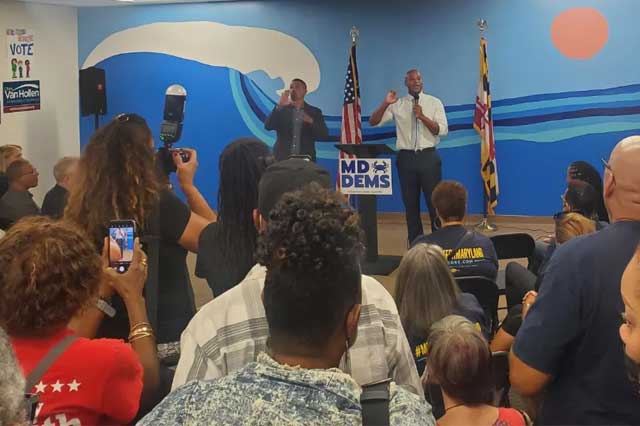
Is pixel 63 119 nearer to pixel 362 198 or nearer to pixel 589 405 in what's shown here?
pixel 362 198

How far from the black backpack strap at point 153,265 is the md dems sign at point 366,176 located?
3.86m

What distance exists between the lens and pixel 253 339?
1414mm

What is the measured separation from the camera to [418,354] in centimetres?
298

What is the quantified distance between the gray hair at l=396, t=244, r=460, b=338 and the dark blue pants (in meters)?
4.55

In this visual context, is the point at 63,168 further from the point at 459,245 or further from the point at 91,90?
the point at 91,90

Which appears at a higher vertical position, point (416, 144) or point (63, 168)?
point (416, 144)

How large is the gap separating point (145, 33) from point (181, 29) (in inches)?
21.1

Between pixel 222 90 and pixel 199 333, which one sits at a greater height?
pixel 222 90

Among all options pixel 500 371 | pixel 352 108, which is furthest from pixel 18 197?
pixel 352 108

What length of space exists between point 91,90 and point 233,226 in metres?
7.82

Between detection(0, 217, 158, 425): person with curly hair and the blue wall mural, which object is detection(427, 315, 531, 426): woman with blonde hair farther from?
the blue wall mural

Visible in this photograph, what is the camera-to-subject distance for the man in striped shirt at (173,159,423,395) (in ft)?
4.63

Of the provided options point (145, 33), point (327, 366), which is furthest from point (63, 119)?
point (327, 366)

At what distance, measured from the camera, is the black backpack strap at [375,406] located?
931mm
